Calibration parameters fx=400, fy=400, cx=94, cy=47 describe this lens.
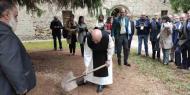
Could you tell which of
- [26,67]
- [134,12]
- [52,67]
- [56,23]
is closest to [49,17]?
[134,12]

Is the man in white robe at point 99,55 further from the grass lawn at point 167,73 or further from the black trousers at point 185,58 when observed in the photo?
the black trousers at point 185,58

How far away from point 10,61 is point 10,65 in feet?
0.16

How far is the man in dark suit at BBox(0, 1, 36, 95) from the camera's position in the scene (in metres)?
4.75

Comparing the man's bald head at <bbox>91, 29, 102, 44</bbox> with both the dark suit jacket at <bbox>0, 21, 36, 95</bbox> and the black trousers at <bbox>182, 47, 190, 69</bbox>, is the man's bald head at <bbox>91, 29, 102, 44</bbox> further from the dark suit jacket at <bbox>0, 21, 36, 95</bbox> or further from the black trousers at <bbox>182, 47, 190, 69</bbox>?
the black trousers at <bbox>182, 47, 190, 69</bbox>

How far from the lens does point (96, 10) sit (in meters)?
11.1

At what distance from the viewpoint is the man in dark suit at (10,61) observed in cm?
475

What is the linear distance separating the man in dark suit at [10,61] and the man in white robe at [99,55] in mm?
4117

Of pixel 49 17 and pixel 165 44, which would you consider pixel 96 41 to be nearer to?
pixel 165 44

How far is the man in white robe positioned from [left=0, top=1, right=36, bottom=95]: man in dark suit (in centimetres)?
412

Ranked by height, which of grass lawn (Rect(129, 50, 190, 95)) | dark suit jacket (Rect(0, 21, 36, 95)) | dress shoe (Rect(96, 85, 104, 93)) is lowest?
grass lawn (Rect(129, 50, 190, 95))

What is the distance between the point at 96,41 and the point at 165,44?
18.5 ft

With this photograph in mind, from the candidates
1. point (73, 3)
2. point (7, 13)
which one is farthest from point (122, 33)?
point (7, 13)

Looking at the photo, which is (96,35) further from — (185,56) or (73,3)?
(185,56)

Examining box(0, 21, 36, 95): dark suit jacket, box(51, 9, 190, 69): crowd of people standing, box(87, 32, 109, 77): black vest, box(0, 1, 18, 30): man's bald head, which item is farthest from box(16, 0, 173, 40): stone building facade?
box(0, 21, 36, 95): dark suit jacket
